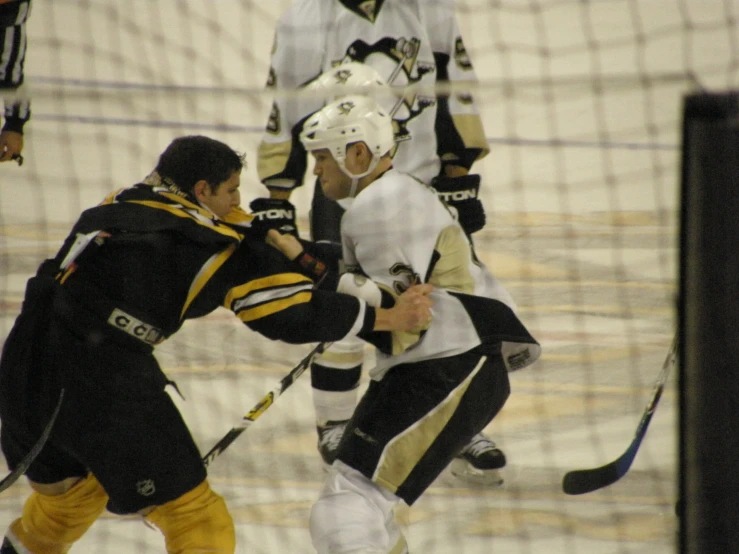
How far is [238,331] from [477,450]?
1.51 m

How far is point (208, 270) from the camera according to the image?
2.26 meters

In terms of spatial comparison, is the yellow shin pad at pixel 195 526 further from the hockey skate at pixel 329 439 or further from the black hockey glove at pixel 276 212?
the black hockey glove at pixel 276 212

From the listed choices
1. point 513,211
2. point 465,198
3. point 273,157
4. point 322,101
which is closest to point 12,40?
point 273,157

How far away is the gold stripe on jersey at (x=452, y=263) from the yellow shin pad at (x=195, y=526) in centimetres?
69

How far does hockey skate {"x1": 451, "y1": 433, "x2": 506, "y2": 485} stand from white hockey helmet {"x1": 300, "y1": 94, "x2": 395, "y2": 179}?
40.8 inches

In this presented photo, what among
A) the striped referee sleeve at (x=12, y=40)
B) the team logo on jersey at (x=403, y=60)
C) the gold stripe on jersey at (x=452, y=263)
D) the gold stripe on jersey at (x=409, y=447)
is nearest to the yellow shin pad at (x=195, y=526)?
the gold stripe on jersey at (x=409, y=447)

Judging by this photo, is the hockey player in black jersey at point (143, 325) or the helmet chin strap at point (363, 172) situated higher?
the helmet chin strap at point (363, 172)

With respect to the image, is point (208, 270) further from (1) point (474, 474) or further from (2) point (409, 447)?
(1) point (474, 474)

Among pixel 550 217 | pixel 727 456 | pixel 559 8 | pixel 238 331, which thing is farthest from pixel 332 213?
pixel 559 8

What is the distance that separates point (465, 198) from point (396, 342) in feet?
3.06

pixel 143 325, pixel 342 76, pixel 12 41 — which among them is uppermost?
pixel 12 41

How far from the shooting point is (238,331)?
14.6 ft

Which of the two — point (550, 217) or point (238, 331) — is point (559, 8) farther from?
point (238, 331)

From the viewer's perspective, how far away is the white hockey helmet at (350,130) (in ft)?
8.21
